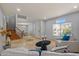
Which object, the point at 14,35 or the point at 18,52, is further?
the point at 14,35

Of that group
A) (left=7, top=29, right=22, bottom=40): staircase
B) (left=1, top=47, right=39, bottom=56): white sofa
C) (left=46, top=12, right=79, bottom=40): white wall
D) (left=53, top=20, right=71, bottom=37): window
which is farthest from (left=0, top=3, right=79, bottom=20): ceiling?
(left=1, top=47, right=39, bottom=56): white sofa

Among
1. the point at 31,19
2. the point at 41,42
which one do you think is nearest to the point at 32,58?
the point at 41,42

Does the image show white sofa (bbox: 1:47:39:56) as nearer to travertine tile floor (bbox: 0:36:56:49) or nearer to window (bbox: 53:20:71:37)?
travertine tile floor (bbox: 0:36:56:49)

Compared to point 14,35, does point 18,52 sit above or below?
below

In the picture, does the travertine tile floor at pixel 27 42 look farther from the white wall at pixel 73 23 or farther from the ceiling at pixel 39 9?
the ceiling at pixel 39 9

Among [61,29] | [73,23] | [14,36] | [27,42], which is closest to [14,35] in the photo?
[14,36]

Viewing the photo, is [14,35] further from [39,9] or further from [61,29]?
[61,29]

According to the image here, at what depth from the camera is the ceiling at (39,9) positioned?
287 centimetres

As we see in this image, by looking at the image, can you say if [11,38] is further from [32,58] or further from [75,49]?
[75,49]

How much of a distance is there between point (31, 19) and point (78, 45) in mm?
944

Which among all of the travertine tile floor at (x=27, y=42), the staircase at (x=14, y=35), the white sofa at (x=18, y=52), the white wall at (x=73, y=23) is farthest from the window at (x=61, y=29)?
the staircase at (x=14, y=35)

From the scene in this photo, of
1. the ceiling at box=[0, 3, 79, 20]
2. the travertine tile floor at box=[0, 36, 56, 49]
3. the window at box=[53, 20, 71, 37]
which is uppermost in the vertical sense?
the ceiling at box=[0, 3, 79, 20]

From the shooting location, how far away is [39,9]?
2.92 metres

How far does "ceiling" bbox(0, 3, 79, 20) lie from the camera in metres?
2.87
